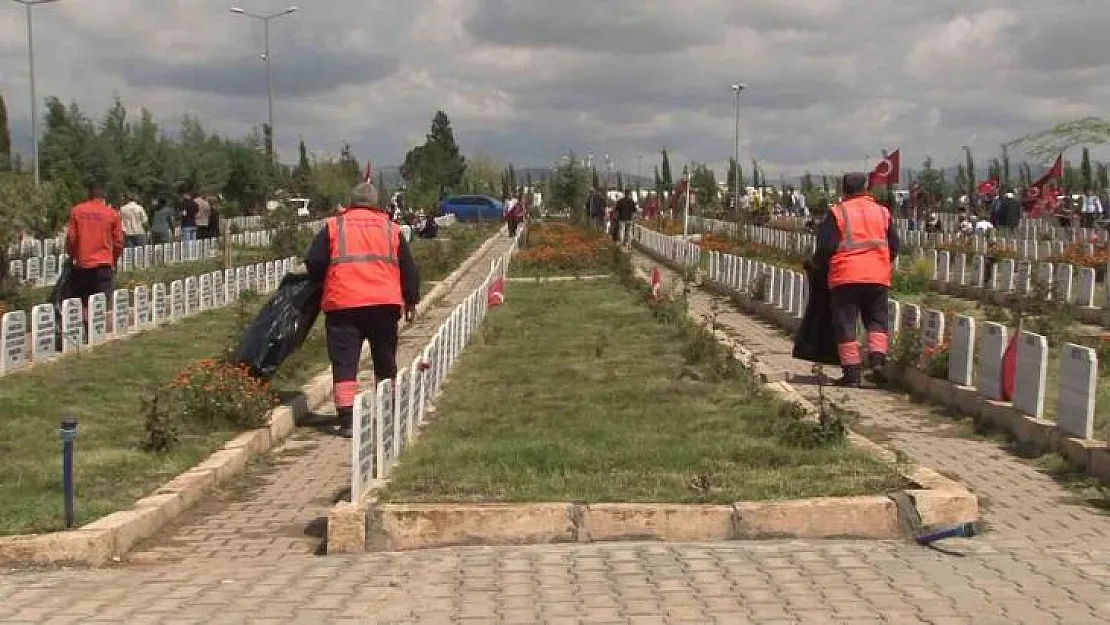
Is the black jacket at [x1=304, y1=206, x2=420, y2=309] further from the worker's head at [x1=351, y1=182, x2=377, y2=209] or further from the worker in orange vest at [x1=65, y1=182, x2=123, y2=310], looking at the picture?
the worker in orange vest at [x1=65, y1=182, x2=123, y2=310]

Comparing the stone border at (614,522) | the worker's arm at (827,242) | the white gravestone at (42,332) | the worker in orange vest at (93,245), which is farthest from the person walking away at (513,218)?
the stone border at (614,522)

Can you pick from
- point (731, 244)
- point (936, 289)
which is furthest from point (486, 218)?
point (936, 289)

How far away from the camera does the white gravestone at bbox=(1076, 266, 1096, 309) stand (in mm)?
17375

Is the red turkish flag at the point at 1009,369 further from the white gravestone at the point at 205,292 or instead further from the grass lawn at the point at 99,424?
the white gravestone at the point at 205,292

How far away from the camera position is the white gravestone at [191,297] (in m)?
18.2

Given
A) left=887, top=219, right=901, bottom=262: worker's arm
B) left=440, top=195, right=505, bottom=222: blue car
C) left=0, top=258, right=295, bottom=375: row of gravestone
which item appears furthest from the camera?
left=440, top=195, right=505, bottom=222: blue car

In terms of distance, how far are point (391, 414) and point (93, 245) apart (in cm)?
752

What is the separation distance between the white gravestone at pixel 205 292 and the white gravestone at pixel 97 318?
4612mm

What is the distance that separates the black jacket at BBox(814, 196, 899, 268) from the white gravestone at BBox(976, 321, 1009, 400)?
1.59 metres

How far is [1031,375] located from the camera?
888cm

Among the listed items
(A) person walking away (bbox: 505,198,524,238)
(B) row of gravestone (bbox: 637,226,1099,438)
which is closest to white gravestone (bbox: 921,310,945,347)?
(B) row of gravestone (bbox: 637,226,1099,438)

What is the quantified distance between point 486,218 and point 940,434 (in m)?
53.9

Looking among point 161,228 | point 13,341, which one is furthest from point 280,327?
point 161,228

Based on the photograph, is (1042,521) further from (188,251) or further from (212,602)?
(188,251)
